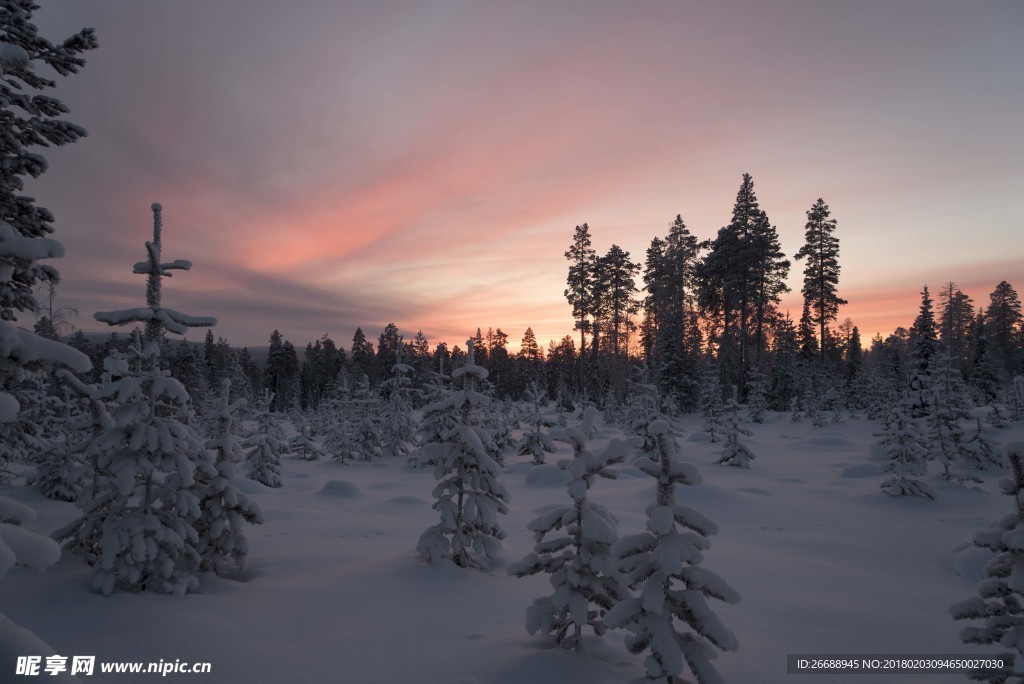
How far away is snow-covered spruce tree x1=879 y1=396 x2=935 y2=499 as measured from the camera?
14117mm

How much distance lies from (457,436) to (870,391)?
3163 cm

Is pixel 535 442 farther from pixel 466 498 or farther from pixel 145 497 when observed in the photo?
pixel 145 497

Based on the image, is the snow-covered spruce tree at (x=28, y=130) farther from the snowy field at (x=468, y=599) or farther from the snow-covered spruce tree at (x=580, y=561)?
the snow-covered spruce tree at (x=580, y=561)

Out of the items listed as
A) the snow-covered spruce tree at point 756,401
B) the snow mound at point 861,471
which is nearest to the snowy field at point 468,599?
the snow mound at point 861,471

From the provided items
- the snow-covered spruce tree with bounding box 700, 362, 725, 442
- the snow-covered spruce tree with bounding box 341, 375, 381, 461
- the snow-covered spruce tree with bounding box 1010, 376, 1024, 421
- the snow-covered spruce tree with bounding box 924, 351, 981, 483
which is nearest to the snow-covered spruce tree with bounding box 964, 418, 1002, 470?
the snow-covered spruce tree with bounding box 924, 351, 981, 483

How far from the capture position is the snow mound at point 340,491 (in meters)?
15.2

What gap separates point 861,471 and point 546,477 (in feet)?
35.8

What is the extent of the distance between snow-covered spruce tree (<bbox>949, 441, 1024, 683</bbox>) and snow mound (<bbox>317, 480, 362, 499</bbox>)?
46.6 feet

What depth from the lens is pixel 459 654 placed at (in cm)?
556

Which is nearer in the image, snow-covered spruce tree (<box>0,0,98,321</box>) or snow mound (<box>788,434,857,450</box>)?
snow-covered spruce tree (<box>0,0,98,321</box>)

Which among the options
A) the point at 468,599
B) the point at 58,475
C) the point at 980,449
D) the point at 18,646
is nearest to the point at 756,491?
the point at 980,449

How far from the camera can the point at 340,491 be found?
1541 centimetres

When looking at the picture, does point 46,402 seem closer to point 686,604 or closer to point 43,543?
point 43,543

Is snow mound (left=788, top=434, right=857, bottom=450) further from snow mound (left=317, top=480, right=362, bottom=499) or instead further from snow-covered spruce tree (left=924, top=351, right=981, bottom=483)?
snow mound (left=317, top=480, right=362, bottom=499)
